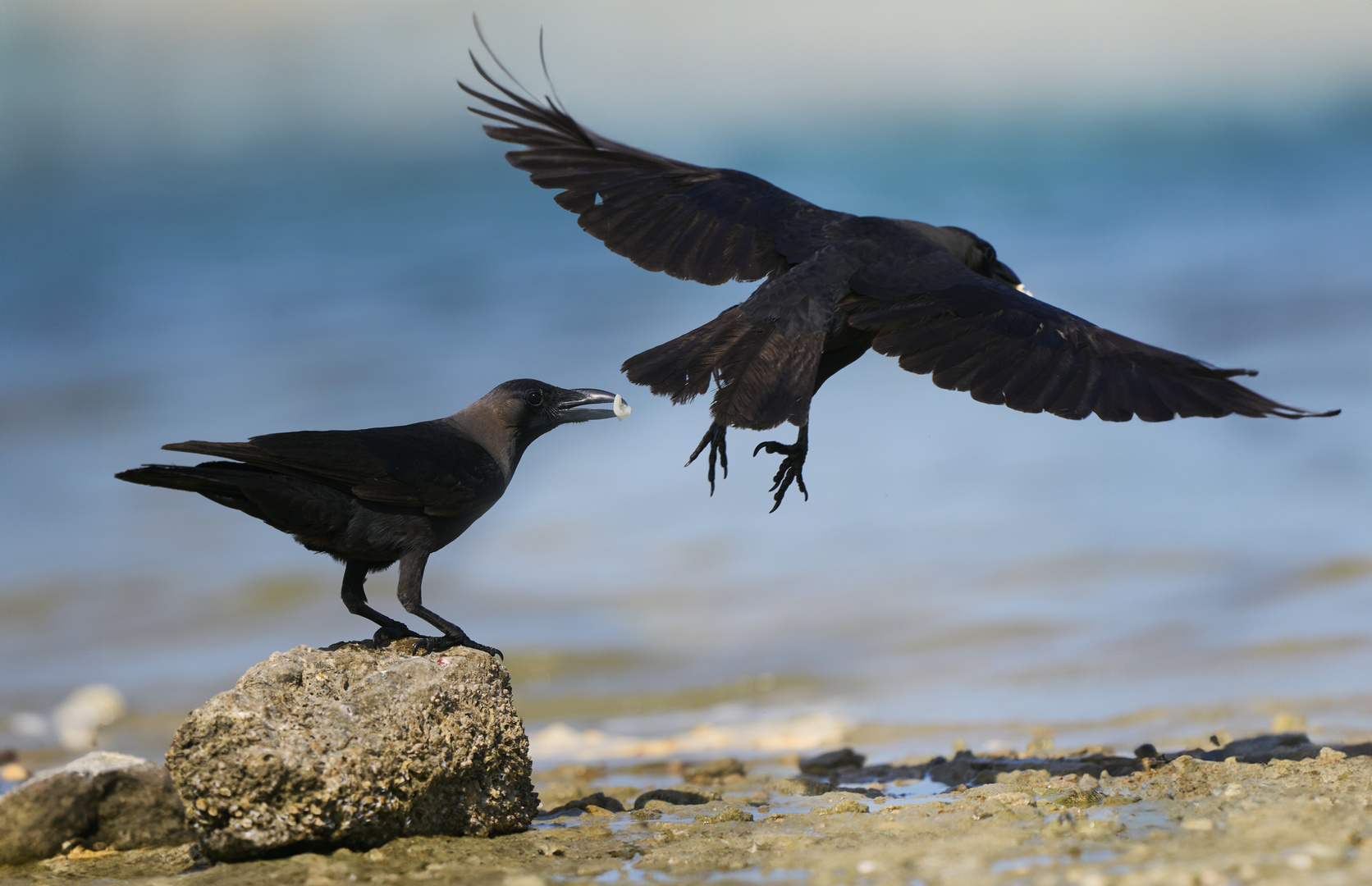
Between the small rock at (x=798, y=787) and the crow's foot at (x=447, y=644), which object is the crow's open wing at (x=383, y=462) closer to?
the crow's foot at (x=447, y=644)

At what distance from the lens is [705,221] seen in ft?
25.2

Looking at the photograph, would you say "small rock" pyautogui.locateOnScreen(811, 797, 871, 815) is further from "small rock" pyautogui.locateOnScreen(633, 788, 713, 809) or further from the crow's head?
the crow's head

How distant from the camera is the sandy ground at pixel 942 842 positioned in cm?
388

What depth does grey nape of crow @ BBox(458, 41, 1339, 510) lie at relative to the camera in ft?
19.7

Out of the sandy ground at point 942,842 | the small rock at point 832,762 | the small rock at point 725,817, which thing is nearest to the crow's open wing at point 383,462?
the sandy ground at point 942,842

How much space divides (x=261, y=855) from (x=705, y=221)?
455 centimetres

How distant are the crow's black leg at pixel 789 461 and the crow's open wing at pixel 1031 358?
2.54 feet

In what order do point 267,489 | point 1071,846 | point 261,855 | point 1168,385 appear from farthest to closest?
point 1168,385 → point 267,489 → point 261,855 → point 1071,846

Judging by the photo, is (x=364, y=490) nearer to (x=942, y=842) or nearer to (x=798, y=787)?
(x=942, y=842)

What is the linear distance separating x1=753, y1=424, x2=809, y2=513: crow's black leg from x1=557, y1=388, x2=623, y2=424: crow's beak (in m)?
0.93

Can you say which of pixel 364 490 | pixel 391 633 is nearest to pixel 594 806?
pixel 391 633

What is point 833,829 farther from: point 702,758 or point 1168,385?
point 702,758

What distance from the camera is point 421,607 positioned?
547 cm

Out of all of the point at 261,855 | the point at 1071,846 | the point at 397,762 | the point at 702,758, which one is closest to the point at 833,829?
the point at 1071,846
